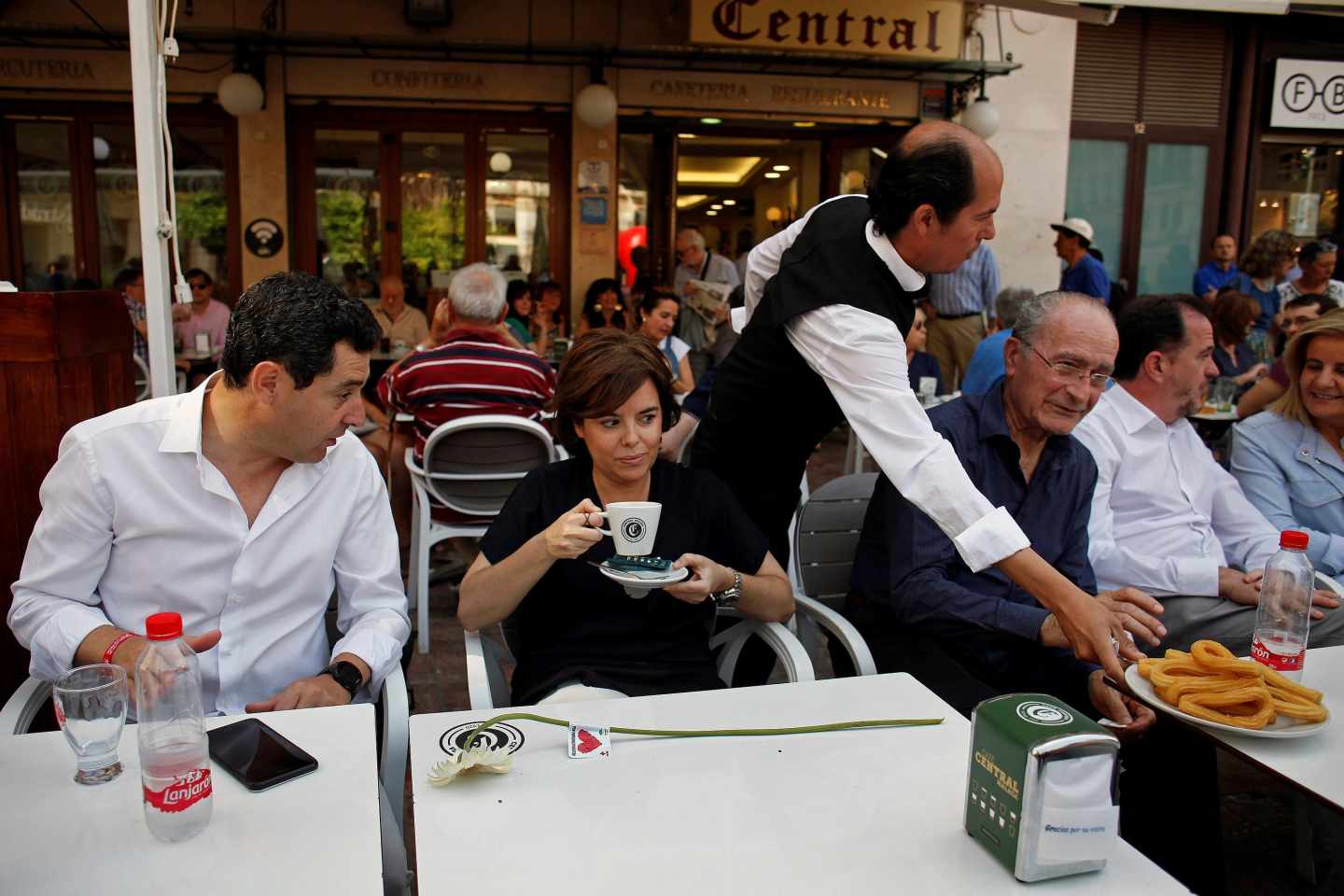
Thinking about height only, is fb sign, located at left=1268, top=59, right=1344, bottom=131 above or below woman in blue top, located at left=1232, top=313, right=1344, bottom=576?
above

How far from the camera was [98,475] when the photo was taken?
75.7 inches

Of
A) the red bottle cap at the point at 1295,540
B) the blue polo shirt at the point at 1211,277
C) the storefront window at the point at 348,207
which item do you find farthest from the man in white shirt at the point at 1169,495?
the storefront window at the point at 348,207

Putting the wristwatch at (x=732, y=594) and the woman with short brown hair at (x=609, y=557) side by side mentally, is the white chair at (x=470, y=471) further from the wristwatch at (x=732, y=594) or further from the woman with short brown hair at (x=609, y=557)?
the wristwatch at (x=732, y=594)

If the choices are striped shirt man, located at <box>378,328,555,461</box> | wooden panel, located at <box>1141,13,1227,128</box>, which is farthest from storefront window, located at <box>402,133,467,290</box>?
wooden panel, located at <box>1141,13,1227,128</box>

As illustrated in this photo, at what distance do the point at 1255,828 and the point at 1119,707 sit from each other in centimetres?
120

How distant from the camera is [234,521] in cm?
199

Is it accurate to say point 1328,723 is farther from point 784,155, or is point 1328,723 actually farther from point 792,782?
point 784,155

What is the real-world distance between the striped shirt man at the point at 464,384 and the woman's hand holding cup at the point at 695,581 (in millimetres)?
2278

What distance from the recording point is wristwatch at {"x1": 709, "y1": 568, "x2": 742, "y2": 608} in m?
2.16

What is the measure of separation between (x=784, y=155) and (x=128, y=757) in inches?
413

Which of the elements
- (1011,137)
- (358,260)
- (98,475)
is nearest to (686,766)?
(98,475)

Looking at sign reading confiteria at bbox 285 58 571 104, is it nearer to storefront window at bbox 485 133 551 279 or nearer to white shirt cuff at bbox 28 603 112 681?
storefront window at bbox 485 133 551 279

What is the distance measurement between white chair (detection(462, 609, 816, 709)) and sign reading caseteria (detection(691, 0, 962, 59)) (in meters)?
7.34

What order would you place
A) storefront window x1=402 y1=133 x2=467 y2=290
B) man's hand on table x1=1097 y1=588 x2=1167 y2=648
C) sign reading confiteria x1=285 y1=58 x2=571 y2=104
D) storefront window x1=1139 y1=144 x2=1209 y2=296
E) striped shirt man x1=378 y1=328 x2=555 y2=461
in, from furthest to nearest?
storefront window x1=1139 y1=144 x2=1209 y2=296
storefront window x1=402 y1=133 x2=467 y2=290
sign reading confiteria x1=285 y1=58 x2=571 y2=104
striped shirt man x1=378 y1=328 x2=555 y2=461
man's hand on table x1=1097 y1=588 x2=1167 y2=648
